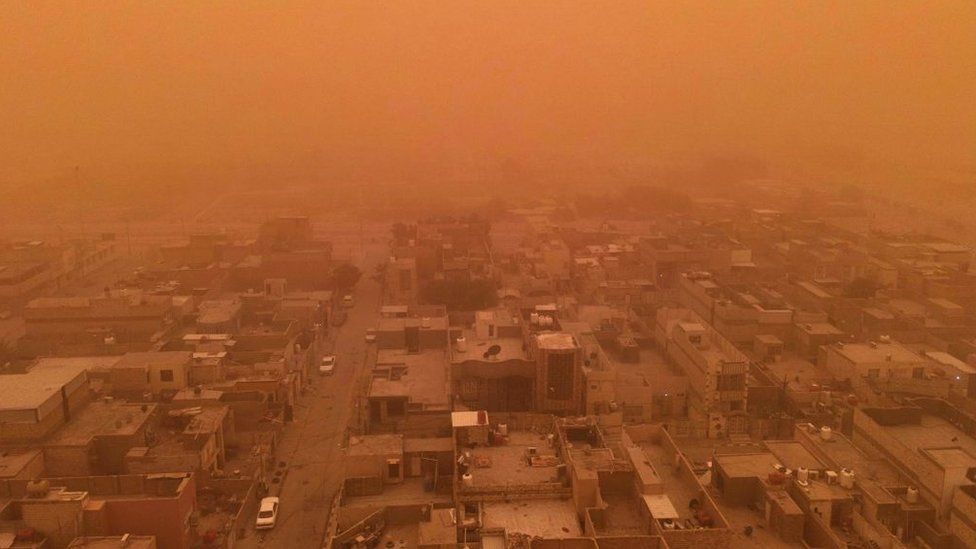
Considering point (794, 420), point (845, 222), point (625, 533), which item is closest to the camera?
point (625, 533)

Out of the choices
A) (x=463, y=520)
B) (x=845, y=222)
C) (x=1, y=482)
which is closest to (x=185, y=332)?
(x=1, y=482)

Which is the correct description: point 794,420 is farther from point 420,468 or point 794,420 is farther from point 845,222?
point 845,222

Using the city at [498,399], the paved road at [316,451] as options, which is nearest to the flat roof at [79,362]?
the city at [498,399]

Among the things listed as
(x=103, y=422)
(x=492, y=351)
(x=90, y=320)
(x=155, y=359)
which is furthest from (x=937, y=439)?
(x=90, y=320)

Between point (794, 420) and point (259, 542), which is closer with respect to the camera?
point (259, 542)

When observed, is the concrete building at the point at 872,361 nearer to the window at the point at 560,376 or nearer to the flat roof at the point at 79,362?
the window at the point at 560,376

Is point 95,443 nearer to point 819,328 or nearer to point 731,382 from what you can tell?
point 731,382

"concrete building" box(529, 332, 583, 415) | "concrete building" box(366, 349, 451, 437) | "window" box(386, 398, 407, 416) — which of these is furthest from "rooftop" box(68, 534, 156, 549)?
"concrete building" box(529, 332, 583, 415)
